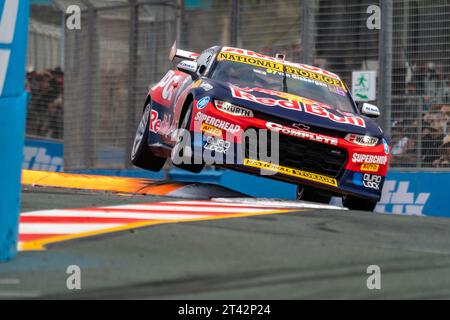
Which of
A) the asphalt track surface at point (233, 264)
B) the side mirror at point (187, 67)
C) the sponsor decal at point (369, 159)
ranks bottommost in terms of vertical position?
the asphalt track surface at point (233, 264)

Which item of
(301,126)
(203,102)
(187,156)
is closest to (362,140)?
(301,126)

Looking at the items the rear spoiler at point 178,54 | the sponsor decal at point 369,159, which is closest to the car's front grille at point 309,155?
the sponsor decal at point 369,159

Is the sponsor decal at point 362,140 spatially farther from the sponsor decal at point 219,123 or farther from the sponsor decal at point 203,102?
the sponsor decal at point 203,102

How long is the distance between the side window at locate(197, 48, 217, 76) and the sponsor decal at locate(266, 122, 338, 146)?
64.6 inches

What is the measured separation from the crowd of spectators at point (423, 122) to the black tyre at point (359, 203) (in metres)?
2.95

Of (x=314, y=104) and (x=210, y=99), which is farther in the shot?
(x=314, y=104)

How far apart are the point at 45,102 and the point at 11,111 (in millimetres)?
13039

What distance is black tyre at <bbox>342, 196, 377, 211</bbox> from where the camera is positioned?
986cm

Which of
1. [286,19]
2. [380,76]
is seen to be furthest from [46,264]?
[286,19]

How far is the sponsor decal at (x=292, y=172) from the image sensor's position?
8828 mm

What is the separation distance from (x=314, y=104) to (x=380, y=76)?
12.1 ft

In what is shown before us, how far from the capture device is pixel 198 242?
5.26 meters
